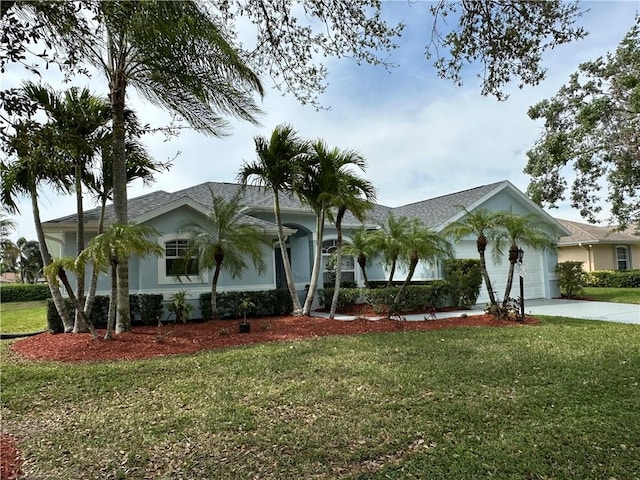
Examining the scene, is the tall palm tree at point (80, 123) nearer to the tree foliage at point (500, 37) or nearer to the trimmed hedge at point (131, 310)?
the trimmed hedge at point (131, 310)

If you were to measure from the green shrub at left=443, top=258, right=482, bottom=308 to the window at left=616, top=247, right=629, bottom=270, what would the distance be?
1992cm

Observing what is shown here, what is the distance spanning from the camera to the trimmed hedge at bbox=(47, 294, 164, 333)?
1138 cm

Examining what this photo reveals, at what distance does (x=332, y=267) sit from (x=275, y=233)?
366 centimetres

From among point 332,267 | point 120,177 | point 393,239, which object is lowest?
point 332,267

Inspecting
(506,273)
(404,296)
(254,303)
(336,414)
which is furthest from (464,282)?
(336,414)

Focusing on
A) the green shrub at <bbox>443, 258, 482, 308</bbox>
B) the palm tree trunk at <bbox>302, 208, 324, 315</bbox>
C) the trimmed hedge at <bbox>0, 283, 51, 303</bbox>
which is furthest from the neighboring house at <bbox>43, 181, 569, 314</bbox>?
the trimmed hedge at <bbox>0, 283, 51, 303</bbox>

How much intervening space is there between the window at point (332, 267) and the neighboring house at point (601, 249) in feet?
57.6

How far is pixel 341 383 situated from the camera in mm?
6109

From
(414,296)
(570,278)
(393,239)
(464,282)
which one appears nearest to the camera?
(393,239)

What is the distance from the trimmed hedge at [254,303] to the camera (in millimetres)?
13195

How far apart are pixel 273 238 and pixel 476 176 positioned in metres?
14.1

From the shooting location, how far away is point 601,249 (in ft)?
95.1

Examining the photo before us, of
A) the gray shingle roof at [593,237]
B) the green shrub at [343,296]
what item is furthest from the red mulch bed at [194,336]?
the gray shingle roof at [593,237]

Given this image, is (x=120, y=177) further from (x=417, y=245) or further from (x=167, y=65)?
(x=417, y=245)
